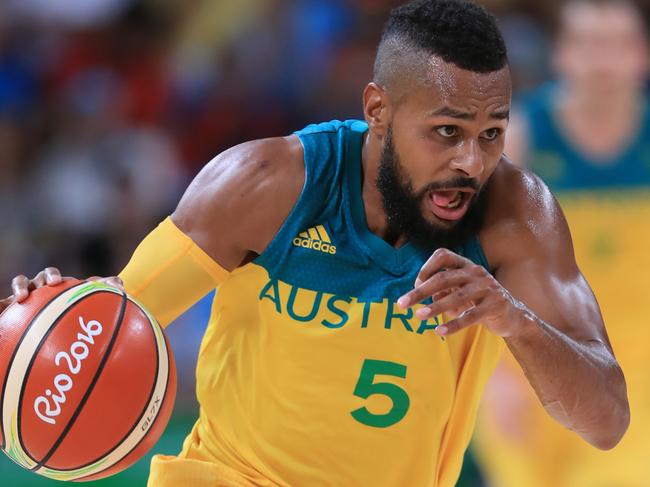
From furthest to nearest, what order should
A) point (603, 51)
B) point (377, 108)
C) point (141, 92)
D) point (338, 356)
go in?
point (141, 92)
point (603, 51)
point (377, 108)
point (338, 356)

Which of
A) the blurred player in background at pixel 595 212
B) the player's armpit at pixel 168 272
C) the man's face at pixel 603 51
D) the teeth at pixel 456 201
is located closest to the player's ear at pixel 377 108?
the teeth at pixel 456 201

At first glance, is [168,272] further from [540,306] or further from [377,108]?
[540,306]

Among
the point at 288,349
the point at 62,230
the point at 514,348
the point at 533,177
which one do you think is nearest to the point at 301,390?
the point at 288,349

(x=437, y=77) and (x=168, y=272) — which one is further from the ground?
(x=437, y=77)

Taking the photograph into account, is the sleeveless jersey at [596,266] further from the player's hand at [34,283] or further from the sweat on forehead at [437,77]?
the player's hand at [34,283]

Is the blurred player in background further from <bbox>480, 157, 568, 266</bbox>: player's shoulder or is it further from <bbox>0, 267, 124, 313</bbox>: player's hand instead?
<bbox>0, 267, 124, 313</bbox>: player's hand

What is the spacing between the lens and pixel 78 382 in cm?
353

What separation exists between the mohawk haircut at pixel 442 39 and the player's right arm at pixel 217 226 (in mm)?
463

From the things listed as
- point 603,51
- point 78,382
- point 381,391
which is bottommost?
point 603,51

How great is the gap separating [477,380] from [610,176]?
2865 mm

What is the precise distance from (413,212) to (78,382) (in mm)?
1174

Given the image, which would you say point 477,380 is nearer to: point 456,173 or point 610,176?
point 456,173

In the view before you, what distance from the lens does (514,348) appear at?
11.6 ft

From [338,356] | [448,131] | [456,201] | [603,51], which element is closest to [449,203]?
[456,201]
